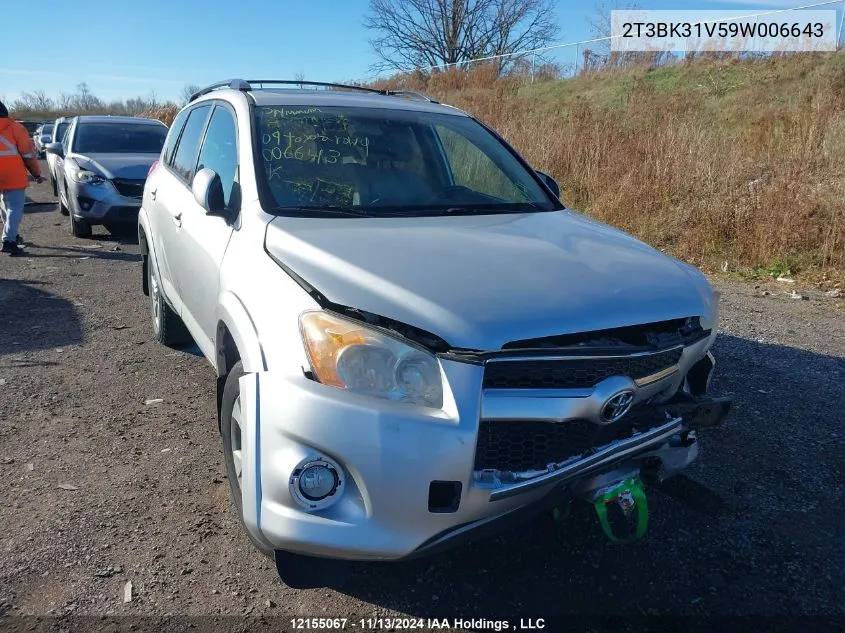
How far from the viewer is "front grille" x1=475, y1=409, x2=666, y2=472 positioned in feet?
7.13

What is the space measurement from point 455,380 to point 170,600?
138 centimetres

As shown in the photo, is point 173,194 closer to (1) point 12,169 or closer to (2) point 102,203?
(1) point 12,169

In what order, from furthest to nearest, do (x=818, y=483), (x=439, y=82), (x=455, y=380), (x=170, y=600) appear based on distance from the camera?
(x=439, y=82), (x=818, y=483), (x=170, y=600), (x=455, y=380)

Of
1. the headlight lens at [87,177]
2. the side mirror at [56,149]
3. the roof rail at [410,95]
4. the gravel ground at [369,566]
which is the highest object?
the roof rail at [410,95]

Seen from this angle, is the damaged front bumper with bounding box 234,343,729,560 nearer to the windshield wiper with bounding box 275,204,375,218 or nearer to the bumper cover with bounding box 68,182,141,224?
the windshield wiper with bounding box 275,204,375,218

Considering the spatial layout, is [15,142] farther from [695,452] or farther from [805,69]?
[805,69]

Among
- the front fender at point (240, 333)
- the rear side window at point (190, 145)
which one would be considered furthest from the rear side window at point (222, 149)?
the front fender at point (240, 333)

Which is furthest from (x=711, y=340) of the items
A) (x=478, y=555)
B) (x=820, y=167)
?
(x=820, y=167)

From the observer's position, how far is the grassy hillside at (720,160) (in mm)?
8008

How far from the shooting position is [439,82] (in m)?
26.3

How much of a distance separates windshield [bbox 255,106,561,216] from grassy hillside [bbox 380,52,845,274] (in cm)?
516

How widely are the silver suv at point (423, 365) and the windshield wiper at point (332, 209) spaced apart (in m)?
0.01

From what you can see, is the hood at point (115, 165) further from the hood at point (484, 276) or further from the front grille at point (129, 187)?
the hood at point (484, 276)

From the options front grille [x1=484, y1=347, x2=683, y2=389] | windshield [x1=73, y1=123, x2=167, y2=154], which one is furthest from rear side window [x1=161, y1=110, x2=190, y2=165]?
windshield [x1=73, y1=123, x2=167, y2=154]
